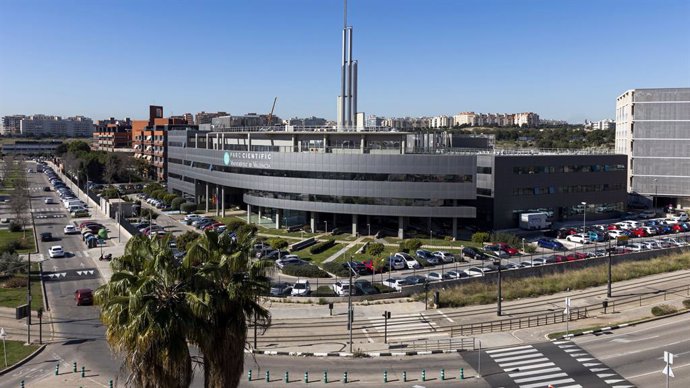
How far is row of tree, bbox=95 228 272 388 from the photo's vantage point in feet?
53.4

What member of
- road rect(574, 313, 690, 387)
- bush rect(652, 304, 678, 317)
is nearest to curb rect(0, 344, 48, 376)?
road rect(574, 313, 690, 387)

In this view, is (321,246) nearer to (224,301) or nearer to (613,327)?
(613,327)

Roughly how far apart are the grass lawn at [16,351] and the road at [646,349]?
3271cm

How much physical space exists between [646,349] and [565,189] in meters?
51.6

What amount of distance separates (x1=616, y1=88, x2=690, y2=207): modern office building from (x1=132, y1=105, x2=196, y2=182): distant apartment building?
90947 millimetres

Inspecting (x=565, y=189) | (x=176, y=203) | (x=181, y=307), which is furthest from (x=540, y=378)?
(x=176, y=203)

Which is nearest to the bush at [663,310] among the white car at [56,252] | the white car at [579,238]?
the white car at [579,238]

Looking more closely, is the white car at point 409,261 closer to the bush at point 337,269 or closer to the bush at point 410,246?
the bush at point 410,246

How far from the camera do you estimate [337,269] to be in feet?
189

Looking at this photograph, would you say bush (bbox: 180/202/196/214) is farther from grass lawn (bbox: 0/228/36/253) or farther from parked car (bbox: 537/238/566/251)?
parked car (bbox: 537/238/566/251)

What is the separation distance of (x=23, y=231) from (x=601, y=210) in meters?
81.7

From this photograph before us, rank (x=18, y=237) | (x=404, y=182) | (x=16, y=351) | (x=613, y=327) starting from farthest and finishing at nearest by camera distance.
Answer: (x=18, y=237)
(x=404, y=182)
(x=613, y=327)
(x=16, y=351)

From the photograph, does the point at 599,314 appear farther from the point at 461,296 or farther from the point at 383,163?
the point at 383,163

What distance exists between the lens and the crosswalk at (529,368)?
3064 centimetres
